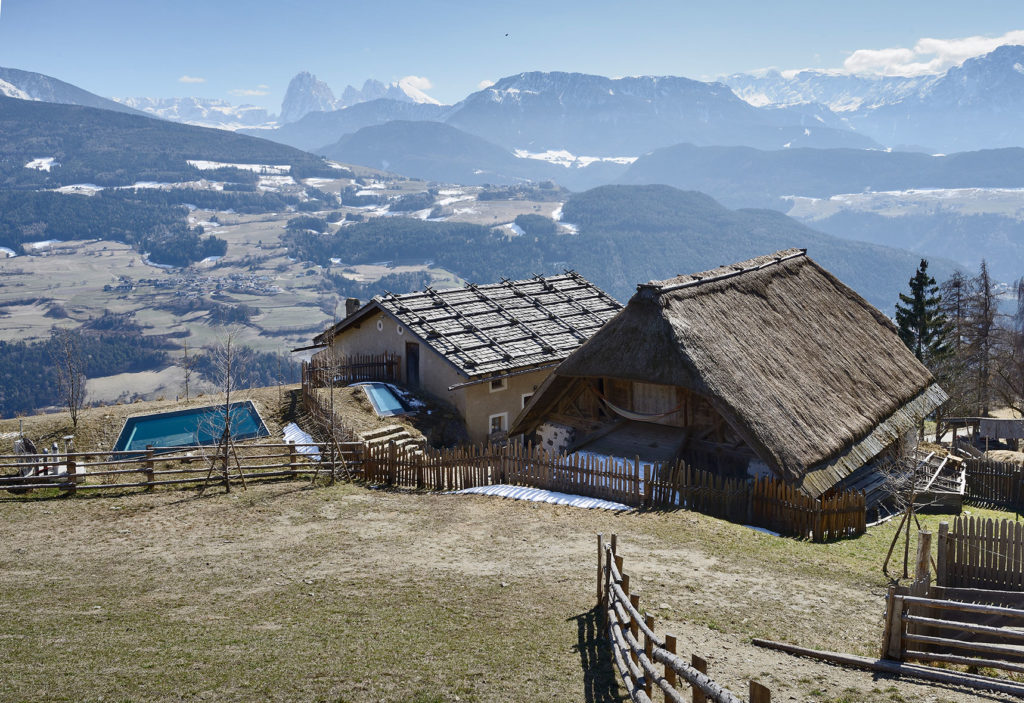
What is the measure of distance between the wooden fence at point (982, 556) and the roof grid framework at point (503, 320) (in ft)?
64.6

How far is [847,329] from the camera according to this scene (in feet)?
90.8

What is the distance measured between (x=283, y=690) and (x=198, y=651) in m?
2.04

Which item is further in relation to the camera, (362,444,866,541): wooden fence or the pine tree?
the pine tree

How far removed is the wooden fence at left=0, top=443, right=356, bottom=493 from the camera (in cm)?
2084

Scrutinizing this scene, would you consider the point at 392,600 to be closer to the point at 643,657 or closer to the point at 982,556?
the point at 643,657

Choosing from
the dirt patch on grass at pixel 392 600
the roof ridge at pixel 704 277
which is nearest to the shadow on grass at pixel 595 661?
the dirt patch on grass at pixel 392 600

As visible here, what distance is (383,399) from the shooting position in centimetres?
3153

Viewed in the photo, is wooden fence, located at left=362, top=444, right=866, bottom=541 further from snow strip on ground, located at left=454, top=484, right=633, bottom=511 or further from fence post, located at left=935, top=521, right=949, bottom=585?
fence post, located at left=935, top=521, right=949, bottom=585

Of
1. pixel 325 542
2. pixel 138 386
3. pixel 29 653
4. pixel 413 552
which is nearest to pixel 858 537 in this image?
pixel 413 552

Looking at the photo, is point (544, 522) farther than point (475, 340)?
No

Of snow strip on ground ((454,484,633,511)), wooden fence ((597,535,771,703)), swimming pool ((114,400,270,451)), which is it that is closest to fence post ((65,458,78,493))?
swimming pool ((114,400,270,451))

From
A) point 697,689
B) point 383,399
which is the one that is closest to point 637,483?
point 697,689

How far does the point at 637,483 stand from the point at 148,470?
43.1 ft

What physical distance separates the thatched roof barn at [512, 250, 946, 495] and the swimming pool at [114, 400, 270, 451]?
34.5 feet
